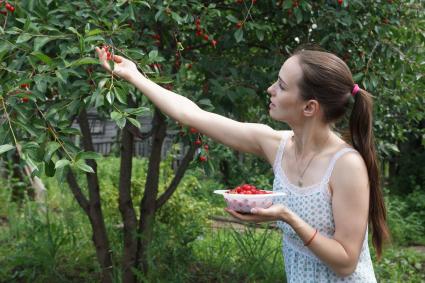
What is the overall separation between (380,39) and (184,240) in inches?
65.4

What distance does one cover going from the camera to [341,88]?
2115 millimetres

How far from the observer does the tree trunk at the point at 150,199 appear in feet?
13.5

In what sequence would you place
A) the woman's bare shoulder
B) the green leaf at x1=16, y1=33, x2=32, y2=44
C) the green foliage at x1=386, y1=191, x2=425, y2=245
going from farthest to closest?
the green foliage at x1=386, y1=191, x2=425, y2=245, the green leaf at x1=16, y1=33, x2=32, y2=44, the woman's bare shoulder

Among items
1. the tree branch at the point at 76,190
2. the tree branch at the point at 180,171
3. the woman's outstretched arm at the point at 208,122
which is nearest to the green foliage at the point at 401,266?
the tree branch at the point at 180,171

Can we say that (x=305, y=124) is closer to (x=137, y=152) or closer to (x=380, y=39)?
(x=380, y=39)

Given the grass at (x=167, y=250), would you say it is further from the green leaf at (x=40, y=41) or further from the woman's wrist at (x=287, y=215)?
the woman's wrist at (x=287, y=215)

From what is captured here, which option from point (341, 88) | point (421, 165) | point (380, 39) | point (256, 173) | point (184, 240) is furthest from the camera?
point (421, 165)

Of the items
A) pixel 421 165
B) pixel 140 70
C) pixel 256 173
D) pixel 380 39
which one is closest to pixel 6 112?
pixel 140 70

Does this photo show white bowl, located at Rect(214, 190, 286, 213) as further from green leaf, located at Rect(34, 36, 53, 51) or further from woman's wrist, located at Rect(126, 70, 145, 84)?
green leaf, located at Rect(34, 36, 53, 51)

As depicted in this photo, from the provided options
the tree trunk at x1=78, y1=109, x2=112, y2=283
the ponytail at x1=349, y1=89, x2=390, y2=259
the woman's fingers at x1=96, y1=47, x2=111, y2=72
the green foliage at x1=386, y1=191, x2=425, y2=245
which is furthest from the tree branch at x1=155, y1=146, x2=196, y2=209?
the green foliage at x1=386, y1=191, x2=425, y2=245

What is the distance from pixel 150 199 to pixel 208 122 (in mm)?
1889

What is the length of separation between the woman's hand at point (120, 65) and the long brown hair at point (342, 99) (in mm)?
657

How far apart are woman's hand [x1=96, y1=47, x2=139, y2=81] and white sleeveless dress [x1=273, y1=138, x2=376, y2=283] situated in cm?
63

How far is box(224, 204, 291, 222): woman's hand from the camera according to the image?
6.26ft
